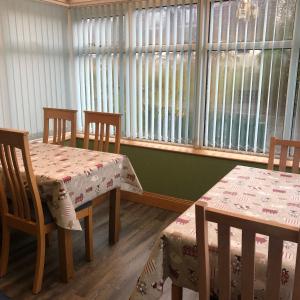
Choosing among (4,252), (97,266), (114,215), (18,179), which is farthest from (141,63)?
(4,252)

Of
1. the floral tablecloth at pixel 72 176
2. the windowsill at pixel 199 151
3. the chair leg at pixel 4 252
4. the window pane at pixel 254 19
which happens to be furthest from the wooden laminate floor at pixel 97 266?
the window pane at pixel 254 19

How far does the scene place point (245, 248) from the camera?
36.4 inches

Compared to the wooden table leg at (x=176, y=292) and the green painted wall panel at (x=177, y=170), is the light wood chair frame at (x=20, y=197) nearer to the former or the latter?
the wooden table leg at (x=176, y=292)

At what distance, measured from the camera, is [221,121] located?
310 cm

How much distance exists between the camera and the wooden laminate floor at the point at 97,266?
2018mm

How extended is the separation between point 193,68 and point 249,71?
56cm

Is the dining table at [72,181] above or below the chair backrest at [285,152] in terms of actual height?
below

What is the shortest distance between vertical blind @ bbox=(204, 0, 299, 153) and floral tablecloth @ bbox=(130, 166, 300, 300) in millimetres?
1361

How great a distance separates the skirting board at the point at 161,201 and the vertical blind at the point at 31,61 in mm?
1360

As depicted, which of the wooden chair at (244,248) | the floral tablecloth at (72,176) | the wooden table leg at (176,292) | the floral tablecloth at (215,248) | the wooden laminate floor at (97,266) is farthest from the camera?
the wooden laminate floor at (97,266)

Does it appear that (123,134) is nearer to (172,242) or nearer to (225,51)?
(225,51)

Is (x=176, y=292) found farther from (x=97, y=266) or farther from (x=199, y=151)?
(x=199, y=151)

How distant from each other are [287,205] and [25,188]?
1.54 m

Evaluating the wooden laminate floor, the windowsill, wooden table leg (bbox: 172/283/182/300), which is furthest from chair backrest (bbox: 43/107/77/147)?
wooden table leg (bbox: 172/283/182/300)
